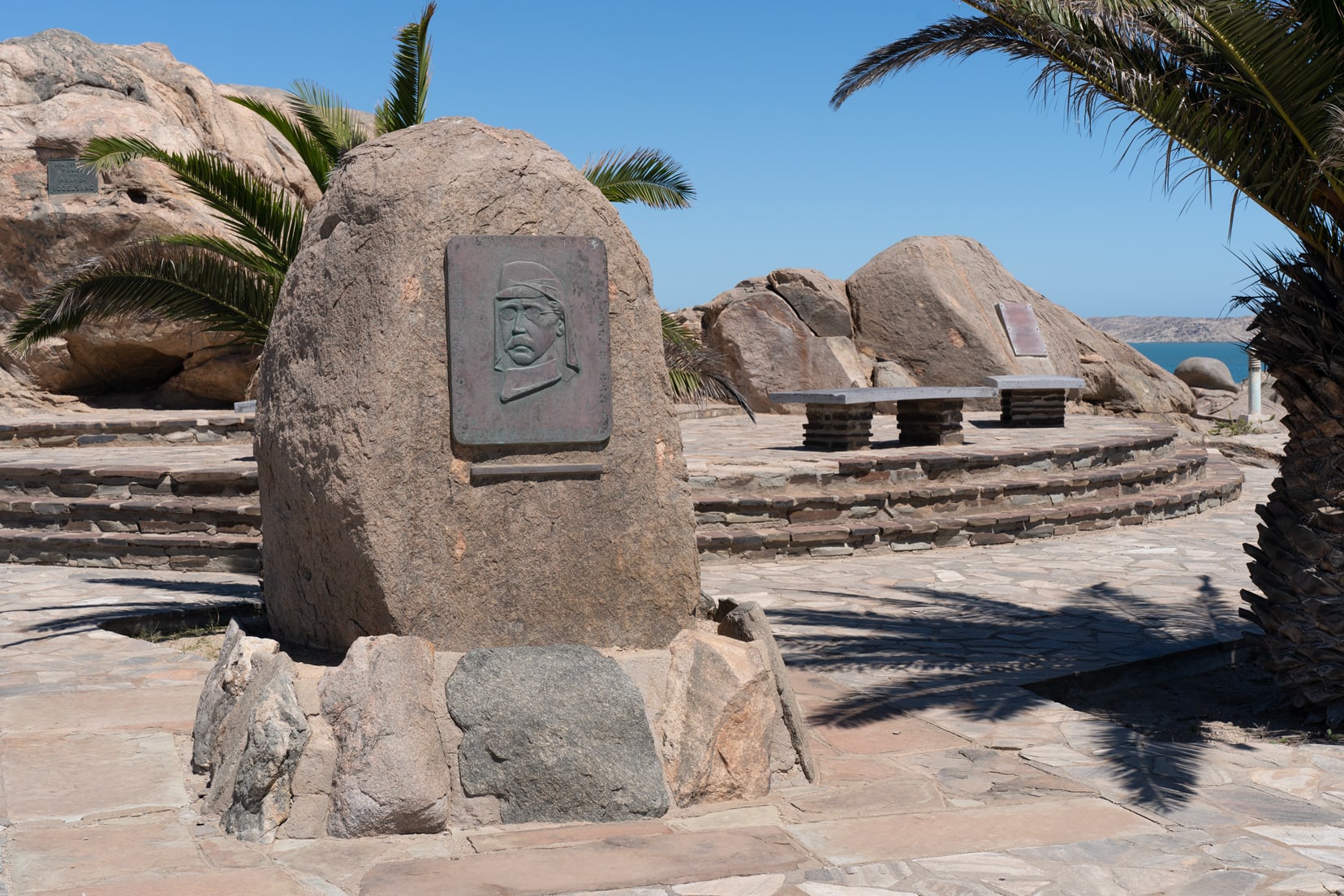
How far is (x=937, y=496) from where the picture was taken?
9.61m

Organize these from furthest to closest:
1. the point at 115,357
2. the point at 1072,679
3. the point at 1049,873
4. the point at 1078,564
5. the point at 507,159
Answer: the point at 115,357 → the point at 1078,564 → the point at 1072,679 → the point at 507,159 → the point at 1049,873

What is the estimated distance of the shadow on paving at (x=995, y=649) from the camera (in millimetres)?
4363

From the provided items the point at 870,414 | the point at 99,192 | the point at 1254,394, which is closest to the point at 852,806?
the point at 870,414

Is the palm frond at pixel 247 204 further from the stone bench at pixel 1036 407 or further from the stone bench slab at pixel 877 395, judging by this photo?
the stone bench at pixel 1036 407

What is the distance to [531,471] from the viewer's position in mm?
4137

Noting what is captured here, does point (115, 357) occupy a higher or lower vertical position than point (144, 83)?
lower

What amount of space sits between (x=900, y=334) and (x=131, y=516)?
1092 centimetres

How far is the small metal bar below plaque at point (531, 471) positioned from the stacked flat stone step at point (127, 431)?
926 centimetres

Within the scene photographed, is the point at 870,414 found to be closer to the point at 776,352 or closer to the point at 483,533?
the point at 776,352

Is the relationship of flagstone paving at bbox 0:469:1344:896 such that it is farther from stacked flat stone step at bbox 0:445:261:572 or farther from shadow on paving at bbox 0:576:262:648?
stacked flat stone step at bbox 0:445:261:572

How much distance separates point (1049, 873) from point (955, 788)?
72 centimetres

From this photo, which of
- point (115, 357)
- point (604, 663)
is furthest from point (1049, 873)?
point (115, 357)

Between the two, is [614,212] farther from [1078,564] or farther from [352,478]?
[1078,564]

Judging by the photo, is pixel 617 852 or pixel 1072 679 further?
pixel 1072 679
